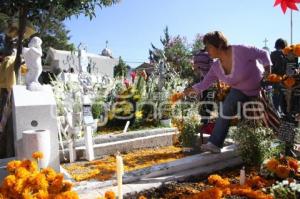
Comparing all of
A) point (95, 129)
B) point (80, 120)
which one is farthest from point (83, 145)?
point (95, 129)

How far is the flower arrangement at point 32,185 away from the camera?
2.19m

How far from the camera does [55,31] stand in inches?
1638

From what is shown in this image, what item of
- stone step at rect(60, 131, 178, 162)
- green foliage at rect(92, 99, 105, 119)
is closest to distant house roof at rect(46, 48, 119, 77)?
green foliage at rect(92, 99, 105, 119)

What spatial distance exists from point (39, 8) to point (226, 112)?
3.16 m

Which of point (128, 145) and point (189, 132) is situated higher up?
point (189, 132)

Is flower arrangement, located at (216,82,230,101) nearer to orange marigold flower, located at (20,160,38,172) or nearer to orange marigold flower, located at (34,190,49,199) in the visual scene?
orange marigold flower, located at (20,160,38,172)

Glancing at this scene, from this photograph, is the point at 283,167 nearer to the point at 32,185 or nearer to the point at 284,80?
the point at 284,80

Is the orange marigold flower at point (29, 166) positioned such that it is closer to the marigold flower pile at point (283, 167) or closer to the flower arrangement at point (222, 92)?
the marigold flower pile at point (283, 167)

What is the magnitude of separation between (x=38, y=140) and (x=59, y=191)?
5.38ft

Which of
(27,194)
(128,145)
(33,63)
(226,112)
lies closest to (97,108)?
(128,145)

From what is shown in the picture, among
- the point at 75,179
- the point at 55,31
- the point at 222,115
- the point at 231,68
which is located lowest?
the point at 75,179

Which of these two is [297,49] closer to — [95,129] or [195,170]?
[195,170]

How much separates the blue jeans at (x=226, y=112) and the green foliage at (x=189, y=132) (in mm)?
604

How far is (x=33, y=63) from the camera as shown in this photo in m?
4.49
